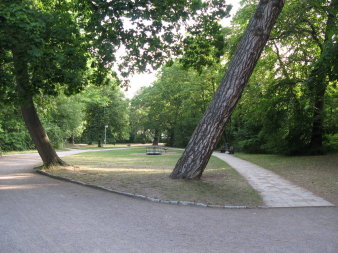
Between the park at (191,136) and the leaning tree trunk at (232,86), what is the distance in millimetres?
33

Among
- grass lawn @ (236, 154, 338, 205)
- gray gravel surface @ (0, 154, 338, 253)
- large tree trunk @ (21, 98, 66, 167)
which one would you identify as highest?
large tree trunk @ (21, 98, 66, 167)

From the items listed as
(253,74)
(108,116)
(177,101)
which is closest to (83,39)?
(253,74)

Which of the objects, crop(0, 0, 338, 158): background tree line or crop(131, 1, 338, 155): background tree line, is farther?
crop(131, 1, 338, 155): background tree line

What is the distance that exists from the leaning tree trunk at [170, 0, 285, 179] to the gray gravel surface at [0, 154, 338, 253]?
270cm

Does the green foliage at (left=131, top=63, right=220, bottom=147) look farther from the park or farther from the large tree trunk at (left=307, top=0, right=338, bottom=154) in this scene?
the large tree trunk at (left=307, top=0, right=338, bottom=154)

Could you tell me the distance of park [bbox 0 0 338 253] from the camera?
4992 mm

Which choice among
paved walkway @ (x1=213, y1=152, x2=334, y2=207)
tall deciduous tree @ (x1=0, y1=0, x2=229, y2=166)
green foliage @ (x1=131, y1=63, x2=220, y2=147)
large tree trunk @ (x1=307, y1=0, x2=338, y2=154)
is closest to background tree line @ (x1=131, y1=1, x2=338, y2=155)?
large tree trunk @ (x1=307, y1=0, x2=338, y2=154)

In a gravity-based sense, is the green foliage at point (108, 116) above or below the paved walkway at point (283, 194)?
above

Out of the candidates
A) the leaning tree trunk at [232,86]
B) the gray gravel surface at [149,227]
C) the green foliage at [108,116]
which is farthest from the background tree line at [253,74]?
the green foliage at [108,116]

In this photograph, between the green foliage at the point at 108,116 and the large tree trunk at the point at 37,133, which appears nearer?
the large tree trunk at the point at 37,133

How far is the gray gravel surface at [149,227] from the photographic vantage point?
4.36 meters

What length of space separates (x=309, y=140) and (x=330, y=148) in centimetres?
143

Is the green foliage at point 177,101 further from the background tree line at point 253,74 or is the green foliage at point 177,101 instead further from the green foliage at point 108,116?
Answer: the green foliage at point 108,116

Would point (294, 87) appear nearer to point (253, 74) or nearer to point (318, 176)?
point (253, 74)
